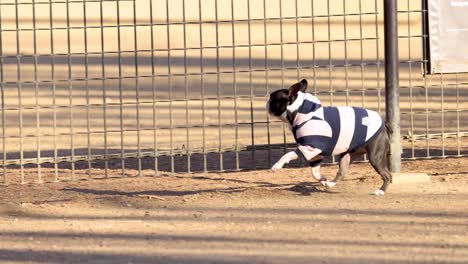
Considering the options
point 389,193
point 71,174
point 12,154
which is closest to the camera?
point 389,193

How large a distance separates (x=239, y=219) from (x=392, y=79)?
90.4 inches

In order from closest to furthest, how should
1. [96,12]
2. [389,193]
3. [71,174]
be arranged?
[389,193] < [71,174] < [96,12]

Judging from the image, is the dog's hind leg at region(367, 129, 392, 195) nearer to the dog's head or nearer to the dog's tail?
the dog's tail

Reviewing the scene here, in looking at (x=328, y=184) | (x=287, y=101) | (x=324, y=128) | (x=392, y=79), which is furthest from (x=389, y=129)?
(x=287, y=101)

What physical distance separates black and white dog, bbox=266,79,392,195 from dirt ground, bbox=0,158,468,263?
14.8 inches

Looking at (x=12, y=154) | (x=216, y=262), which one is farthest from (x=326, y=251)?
(x=12, y=154)

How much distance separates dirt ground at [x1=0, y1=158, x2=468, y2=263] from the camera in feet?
27.9

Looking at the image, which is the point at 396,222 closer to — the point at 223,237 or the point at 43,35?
the point at 223,237

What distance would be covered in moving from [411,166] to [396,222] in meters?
2.60

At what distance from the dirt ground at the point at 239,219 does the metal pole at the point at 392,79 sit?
0.29m

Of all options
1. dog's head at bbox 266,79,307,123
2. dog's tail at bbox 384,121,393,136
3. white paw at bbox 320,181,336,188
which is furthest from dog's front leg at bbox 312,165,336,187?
dog's tail at bbox 384,121,393,136

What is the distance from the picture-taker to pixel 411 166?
39.4 ft

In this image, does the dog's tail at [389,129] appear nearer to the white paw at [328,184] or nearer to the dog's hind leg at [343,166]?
the dog's hind leg at [343,166]

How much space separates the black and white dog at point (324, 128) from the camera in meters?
10.2
